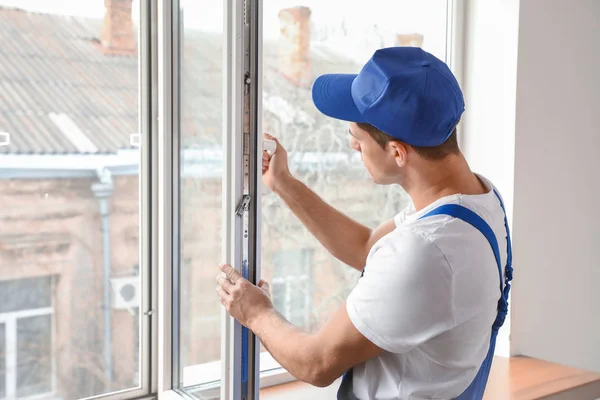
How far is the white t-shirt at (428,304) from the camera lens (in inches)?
34.9

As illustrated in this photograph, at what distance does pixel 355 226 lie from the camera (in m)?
1.41

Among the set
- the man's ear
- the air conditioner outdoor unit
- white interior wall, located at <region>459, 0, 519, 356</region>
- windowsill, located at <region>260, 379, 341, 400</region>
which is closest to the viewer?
the man's ear

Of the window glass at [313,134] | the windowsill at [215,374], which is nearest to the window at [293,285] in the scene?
the window glass at [313,134]

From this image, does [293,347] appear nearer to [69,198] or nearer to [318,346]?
[318,346]

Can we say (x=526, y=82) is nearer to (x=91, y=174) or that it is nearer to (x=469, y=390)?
(x=469, y=390)

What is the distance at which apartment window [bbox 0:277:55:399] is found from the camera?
127cm

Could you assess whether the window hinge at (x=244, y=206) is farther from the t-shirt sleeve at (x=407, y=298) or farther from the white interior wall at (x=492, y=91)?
the white interior wall at (x=492, y=91)

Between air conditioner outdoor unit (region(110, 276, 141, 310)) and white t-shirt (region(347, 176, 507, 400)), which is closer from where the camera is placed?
white t-shirt (region(347, 176, 507, 400))

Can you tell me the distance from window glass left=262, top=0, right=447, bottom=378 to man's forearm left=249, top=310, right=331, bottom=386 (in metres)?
0.65

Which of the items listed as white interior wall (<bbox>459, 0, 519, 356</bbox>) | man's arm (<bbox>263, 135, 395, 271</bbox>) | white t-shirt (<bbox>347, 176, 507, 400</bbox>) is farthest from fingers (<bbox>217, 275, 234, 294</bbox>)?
white interior wall (<bbox>459, 0, 519, 356</bbox>)

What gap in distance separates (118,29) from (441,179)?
2.67ft

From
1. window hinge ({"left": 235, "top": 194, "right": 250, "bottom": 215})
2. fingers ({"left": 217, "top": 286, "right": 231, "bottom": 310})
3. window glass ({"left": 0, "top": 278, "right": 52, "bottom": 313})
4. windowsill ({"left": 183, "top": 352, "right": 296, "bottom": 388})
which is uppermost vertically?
window hinge ({"left": 235, "top": 194, "right": 250, "bottom": 215})

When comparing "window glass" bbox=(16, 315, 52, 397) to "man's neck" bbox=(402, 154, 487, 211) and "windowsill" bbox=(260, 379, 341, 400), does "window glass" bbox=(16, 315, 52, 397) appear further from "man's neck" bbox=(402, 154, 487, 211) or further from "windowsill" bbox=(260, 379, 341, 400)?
"man's neck" bbox=(402, 154, 487, 211)

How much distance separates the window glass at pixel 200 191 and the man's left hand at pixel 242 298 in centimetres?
12
